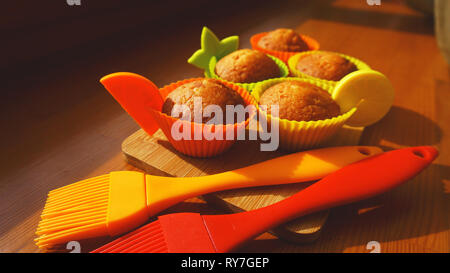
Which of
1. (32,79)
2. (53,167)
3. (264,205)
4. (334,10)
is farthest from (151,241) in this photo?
(334,10)

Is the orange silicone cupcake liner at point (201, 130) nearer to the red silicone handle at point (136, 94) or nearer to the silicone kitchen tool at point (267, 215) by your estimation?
the red silicone handle at point (136, 94)

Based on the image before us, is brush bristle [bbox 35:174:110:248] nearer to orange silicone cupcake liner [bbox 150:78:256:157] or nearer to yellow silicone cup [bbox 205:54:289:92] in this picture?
orange silicone cupcake liner [bbox 150:78:256:157]

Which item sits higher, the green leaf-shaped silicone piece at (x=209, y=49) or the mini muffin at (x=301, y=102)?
the green leaf-shaped silicone piece at (x=209, y=49)

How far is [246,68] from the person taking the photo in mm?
895

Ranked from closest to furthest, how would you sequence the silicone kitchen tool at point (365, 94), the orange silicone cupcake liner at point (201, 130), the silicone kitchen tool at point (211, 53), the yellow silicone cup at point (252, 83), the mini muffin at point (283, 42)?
the orange silicone cupcake liner at point (201, 130), the silicone kitchen tool at point (365, 94), the yellow silicone cup at point (252, 83), the silicone kitchen tool at point (211, 53), the mini muffin at point (283, 42)

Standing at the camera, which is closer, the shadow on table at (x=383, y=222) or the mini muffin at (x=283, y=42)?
the shadow on table at (x=383, y=222)

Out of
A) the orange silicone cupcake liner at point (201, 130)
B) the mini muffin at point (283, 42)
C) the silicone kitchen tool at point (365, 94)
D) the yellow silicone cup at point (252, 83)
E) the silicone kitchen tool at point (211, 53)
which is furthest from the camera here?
the mini muffin at point (283, 42)

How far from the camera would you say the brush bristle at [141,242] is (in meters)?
0.50

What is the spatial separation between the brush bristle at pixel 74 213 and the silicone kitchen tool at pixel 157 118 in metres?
0.17

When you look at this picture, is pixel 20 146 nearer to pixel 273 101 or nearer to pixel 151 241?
pixel 151 241

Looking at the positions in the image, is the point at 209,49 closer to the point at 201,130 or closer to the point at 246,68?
the point at 246,68

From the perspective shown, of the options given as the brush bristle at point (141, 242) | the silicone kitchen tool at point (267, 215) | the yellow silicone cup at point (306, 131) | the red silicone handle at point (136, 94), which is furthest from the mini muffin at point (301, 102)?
the brush bristle at point (141, 242)

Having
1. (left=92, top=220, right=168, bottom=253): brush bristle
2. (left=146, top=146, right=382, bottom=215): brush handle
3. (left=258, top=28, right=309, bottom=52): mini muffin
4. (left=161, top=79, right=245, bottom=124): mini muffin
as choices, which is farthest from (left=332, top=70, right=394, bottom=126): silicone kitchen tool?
(left=92, top=220, right=168, bottom=253): brush bristle

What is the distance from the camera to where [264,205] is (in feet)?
2.02
